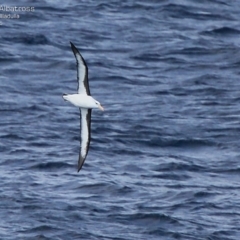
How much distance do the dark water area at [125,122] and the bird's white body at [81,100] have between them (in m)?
3.76

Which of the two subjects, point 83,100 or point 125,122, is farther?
point 125,122

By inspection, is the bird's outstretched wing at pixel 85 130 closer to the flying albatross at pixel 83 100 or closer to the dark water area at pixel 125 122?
the flying albatross at pixel 83 100

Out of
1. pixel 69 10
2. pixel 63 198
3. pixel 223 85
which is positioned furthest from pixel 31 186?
pixel 69 10

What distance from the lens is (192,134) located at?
32.7 metres

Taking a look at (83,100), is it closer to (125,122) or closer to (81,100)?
(81,100)

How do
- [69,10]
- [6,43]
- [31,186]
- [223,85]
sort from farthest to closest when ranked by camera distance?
[69,10]
[6,43]
[223,85]
[31,186]

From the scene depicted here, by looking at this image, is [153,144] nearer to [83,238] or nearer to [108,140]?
[108,140]

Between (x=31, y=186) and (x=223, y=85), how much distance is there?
376 inches

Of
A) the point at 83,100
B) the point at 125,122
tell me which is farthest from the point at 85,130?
the point at 125,122

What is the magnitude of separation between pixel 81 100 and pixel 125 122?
954 centimetres

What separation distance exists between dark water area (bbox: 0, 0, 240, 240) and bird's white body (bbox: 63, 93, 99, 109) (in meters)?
3.76

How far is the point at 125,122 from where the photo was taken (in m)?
33.2

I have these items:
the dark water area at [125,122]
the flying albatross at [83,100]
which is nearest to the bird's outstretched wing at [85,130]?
the flying albatross at [83,100]

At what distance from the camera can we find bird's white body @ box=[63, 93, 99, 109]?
77.3ft
